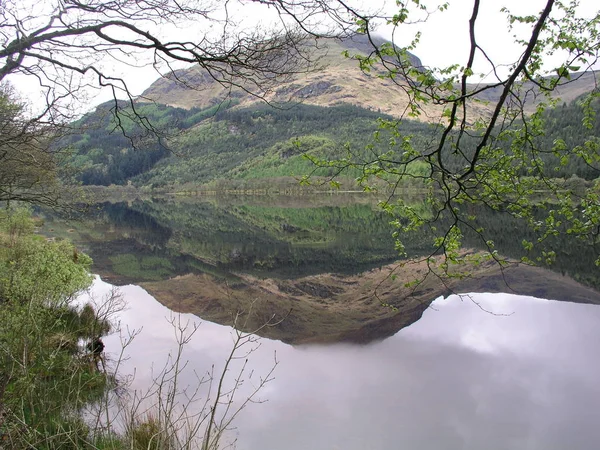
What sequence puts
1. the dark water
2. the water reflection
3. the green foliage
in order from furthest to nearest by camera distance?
1. the dark water
2. the water reflection
3. the green foliage

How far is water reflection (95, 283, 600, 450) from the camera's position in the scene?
936 centimetres

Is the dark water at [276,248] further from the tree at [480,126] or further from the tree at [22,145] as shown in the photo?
the tree at [480,126]

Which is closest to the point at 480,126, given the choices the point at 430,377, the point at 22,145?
the point at 22,145

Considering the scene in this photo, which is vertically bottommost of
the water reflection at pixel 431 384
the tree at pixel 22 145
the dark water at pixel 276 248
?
the water reflection at pixel 431 384

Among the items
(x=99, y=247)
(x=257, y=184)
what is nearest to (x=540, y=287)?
(x=99, y=247)

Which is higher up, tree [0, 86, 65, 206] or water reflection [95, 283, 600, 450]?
tree [0, 86, 65, 206]

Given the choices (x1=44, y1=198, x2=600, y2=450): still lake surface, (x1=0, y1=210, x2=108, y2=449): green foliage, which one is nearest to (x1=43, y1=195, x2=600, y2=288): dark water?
(x1=44, y1=198, x2=600, y2=450): still lake surface

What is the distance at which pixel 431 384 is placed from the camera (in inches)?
475

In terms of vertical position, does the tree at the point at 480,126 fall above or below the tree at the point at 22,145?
below

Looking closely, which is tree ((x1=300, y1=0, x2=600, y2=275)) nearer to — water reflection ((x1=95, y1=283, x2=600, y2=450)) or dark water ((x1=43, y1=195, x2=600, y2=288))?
water reflection ((x1=95, y1=283, x2=600, y2=450))

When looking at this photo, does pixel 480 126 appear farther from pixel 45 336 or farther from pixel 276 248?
pixel 276 248

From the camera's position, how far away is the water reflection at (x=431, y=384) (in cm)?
936

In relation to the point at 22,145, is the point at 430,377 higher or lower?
lower

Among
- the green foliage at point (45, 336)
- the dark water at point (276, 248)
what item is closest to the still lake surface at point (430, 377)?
the green foliage at point (45, 336)
